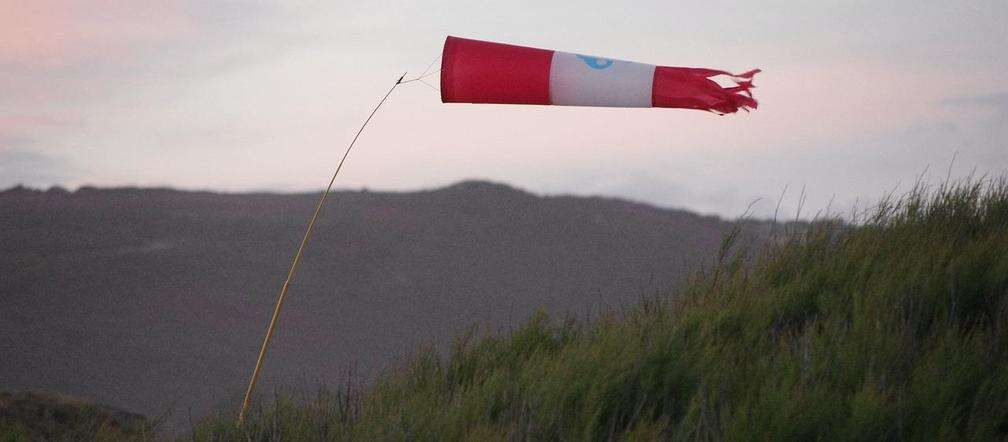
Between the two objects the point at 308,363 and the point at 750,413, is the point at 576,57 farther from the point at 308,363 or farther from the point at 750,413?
the point at 308,363

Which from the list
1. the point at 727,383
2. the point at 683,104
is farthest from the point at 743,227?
the point at 727,383

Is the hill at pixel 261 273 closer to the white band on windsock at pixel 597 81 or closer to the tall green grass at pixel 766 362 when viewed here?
the tall green grass at pixel 766 362

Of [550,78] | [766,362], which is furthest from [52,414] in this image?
[766,362]

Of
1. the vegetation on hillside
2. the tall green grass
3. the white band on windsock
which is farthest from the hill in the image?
the white band on windsock

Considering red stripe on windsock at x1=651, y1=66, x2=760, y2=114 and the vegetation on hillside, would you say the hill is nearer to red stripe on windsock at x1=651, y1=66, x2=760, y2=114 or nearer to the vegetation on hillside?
the vegetation on hillside

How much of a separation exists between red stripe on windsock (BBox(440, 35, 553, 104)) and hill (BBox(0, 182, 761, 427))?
5.59 meters

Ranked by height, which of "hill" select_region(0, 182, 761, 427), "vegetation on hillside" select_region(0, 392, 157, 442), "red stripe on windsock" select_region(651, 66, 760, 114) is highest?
"red stripe on windsock" select_region(651, 66, 760, 114)

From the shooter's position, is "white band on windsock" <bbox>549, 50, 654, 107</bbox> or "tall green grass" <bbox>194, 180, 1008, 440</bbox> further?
"white band on windsock" <bbox>549, 50, 654, 107</bbox>

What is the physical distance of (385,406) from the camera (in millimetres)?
4504

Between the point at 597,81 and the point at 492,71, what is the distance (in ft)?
1.49

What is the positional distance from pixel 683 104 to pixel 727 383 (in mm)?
1306

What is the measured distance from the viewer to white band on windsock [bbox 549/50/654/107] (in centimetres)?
439

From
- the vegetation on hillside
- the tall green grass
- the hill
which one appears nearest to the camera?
the tall green grass

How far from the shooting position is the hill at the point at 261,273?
10.6 metres
